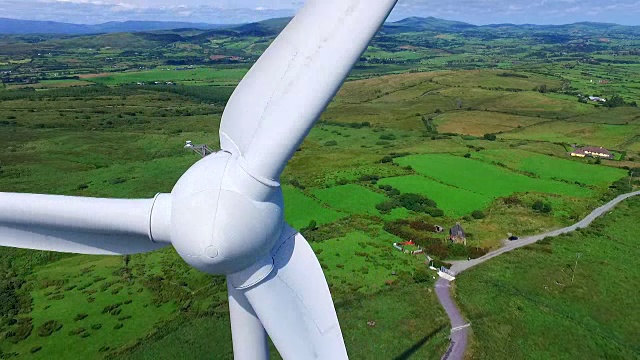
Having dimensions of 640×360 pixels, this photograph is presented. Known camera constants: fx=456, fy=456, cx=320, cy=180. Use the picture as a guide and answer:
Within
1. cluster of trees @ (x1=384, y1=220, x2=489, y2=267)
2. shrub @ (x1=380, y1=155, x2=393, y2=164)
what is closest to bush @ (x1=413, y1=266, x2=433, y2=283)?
cluster of trees @ (x1=384, y1=220, x2=489, y2=267)

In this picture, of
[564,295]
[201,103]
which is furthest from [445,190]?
[201,103]

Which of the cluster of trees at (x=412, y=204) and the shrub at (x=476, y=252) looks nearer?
the shrub at (x=476, y=252)

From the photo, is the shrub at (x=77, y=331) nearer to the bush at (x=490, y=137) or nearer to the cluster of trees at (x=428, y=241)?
the cluster of trees at (x=428, y=241)

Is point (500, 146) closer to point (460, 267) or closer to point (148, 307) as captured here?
point (460, 267)

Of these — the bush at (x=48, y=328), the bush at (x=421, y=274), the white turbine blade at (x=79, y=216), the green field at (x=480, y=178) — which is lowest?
the green field at (x=480, y=178)

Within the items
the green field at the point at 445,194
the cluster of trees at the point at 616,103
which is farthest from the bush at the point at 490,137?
the cluster of trees at the point at 616,103

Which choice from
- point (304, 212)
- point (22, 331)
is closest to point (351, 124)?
point (304, 212)
